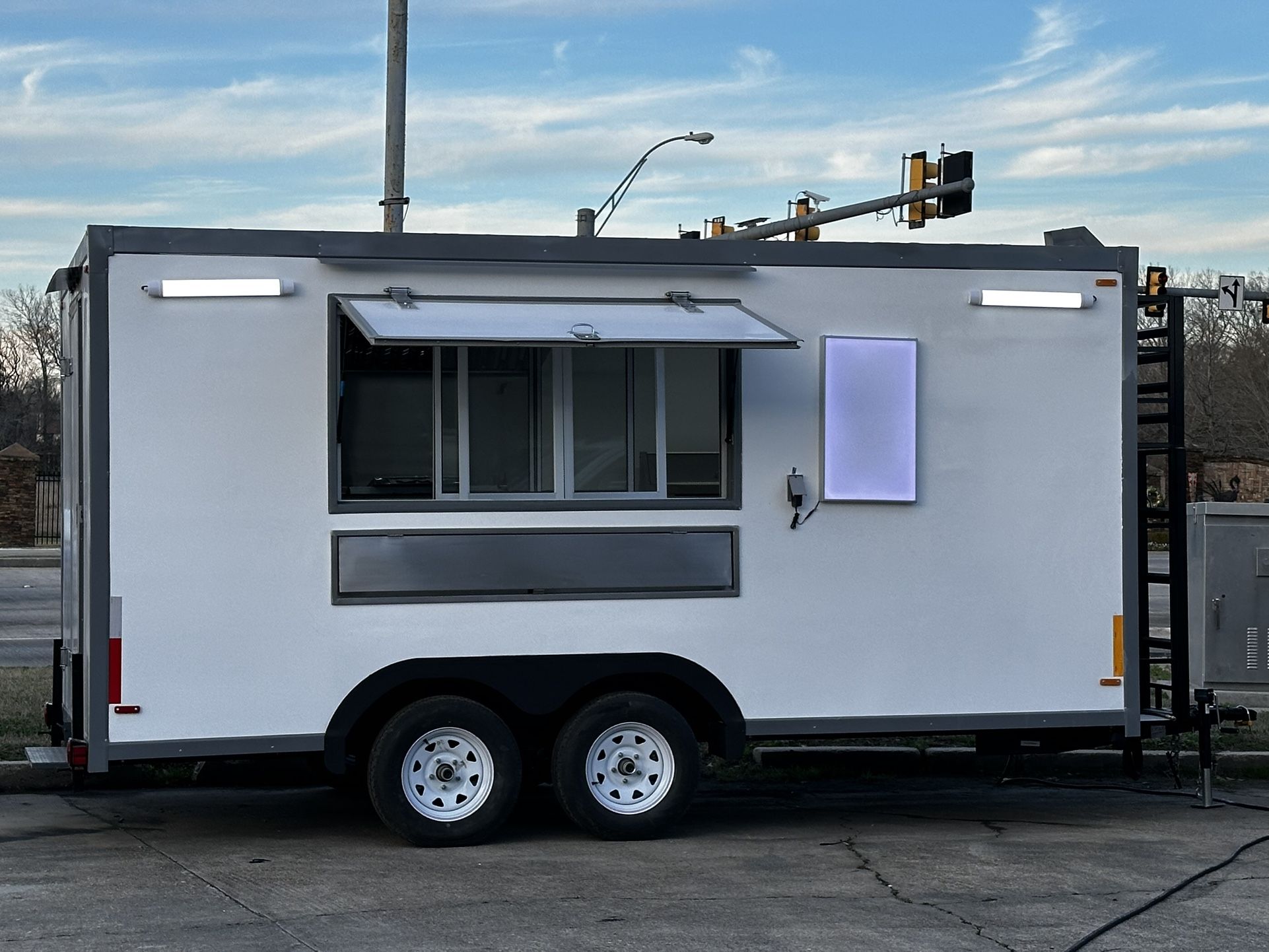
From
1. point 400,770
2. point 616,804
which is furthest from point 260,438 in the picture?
point 616,804

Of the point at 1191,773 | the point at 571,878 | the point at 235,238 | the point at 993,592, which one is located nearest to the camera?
the point at 571,878

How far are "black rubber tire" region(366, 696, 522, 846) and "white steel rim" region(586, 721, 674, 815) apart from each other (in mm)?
411

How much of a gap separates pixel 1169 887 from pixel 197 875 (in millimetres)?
4365

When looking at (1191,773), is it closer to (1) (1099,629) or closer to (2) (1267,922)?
(1) (1099,629)

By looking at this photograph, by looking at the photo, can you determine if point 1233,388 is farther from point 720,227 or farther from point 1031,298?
point 1031,298

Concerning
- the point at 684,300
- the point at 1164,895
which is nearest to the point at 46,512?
the point at 684,300

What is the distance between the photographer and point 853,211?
22266 millimetres

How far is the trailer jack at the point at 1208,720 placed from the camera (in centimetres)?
934

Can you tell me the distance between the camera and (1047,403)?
8773 millimetres

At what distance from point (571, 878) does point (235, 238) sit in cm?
342

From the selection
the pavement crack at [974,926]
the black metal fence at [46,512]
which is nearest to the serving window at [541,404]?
the pavement crack at [974,926]

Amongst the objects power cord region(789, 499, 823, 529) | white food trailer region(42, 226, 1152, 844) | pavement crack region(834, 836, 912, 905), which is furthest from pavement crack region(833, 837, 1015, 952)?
power cord region(789, 499, 823, 529)

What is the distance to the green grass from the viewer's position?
1023 cm

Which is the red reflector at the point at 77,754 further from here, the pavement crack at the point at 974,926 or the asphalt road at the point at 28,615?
the asphalt road at the point at 28,615
